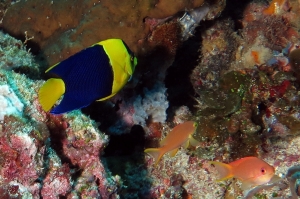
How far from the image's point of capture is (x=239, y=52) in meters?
6.02

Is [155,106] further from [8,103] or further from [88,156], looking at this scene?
[8,103]

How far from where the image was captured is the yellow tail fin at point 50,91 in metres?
2.19

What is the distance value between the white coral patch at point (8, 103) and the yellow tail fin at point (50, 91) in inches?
22.0

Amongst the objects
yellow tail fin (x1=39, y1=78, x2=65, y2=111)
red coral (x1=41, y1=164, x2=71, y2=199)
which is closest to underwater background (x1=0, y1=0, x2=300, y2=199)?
red coral (x1=41, y1=164, x2=71, y2=199)

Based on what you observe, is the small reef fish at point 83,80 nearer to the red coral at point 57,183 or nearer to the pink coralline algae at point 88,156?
the red coral at point 57,183

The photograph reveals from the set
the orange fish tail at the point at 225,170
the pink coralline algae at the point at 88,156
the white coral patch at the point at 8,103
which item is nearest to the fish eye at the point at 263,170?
the orange fish tail at the point at 225,170

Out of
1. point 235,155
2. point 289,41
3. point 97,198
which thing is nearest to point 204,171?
point 235,155

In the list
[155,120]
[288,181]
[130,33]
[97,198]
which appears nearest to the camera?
[97,198]

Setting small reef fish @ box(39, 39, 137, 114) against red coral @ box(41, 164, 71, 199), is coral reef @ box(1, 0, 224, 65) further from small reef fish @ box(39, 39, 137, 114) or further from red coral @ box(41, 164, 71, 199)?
red coral @ box(41, 164, 71, 199)

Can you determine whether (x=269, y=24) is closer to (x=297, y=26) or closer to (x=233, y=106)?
(x=297, y=26)

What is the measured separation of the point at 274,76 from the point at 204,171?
181 cm

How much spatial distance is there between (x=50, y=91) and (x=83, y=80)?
0.26 meters

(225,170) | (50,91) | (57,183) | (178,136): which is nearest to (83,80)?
(50,91)

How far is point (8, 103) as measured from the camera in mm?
2627
